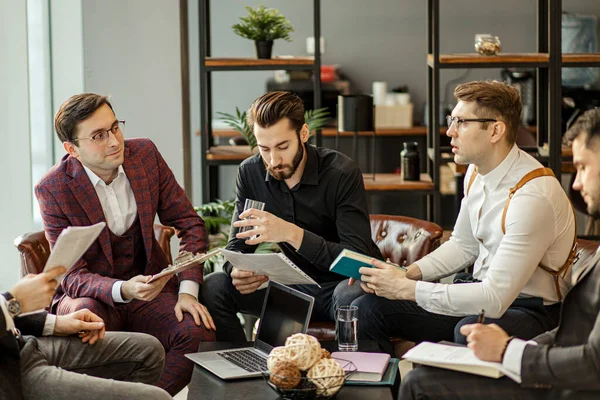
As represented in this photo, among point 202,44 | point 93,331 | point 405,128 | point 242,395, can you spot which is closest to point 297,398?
point 242,395

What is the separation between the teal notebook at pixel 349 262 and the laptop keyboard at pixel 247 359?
36 centimetres

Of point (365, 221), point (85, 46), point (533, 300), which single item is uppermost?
point (85, 46)

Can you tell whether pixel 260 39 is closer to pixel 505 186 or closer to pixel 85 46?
pixel 85 46

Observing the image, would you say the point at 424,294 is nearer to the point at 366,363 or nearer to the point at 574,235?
the point at 366,363

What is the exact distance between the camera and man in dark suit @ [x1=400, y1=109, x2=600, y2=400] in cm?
197

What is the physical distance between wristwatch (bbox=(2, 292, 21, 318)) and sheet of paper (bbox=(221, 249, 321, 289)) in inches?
27.8

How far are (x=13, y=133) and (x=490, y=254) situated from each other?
90.3 inches

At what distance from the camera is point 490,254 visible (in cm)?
274

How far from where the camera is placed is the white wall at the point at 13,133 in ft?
12.3

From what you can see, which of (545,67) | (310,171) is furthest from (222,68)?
(545,67)

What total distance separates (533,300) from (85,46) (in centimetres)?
272

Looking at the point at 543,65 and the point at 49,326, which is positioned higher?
the point at 543,65

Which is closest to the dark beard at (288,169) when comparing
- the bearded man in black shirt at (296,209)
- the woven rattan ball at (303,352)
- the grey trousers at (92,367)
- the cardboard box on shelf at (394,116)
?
the bearded man in black shirt at (296,209)

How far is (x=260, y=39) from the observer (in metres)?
4.35
